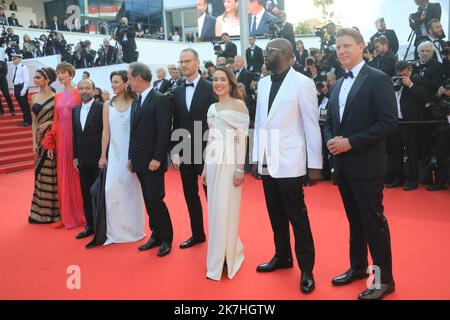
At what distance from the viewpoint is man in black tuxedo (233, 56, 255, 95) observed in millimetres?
7867

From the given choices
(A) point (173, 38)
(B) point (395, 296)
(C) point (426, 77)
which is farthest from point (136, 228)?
(A) point (173, 38)

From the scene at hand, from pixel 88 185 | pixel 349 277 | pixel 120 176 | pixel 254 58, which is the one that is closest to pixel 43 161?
pixel 88 185

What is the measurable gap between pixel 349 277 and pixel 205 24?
78.6ft

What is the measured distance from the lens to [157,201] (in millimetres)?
3811

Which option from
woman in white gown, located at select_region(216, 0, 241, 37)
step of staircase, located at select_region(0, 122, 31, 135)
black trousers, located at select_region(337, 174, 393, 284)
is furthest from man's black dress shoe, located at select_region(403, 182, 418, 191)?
woman in white gown, located at select_region(216, 0, 241, 37)

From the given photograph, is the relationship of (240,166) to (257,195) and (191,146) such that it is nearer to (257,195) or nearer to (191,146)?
(191,146)

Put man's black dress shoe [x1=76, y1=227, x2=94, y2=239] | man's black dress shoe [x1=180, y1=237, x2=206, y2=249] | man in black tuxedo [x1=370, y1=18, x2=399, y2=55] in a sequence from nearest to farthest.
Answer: man's black dress shoe [x1=180, y1=237, x2=206, y2=249], man's black dress shoe [x1=76, y1=227, x2=94, y2=239], man in black tuxedo [x1=370, y1=18, x2=399, y2=55]

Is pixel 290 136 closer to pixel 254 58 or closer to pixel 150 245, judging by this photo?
pixel 150 245

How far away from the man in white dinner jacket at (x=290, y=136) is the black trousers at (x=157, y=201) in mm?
1161

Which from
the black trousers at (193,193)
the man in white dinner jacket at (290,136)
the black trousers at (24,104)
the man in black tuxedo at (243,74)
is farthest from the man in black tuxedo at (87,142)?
the black trousers at (24,104)

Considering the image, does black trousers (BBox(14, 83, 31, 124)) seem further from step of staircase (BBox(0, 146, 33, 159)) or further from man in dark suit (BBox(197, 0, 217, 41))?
man in dark suit (BBox(197, 0, 217, 41))

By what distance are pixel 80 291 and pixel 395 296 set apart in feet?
7.30

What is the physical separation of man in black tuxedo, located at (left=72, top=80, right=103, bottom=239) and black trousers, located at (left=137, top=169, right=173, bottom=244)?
0.80m

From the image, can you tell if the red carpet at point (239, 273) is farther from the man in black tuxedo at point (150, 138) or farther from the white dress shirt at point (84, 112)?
the white dress shirt at point (84, 112)
